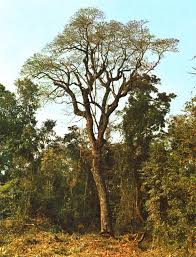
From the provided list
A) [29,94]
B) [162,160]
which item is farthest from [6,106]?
[162,160]


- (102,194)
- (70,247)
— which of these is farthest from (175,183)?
(102,194)

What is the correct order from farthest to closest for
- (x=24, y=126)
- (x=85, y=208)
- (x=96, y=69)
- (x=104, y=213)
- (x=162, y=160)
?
(x=24, y=126) < (x=85, y=208) < (x=96, y=69) < (x=104, y=213) < (x=162, y=160)

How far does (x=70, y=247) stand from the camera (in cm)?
1784

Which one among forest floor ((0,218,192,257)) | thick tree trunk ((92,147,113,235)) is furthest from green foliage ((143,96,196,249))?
thick tree trunk ((92,147,113,235))

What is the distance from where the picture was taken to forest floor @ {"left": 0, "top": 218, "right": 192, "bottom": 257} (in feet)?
53.7

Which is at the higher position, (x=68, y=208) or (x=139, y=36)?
(x=139, y=36)

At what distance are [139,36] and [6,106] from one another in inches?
414

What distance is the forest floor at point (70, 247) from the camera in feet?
53.7

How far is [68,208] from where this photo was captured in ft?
84.6

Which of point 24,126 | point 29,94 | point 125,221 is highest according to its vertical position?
point 29,94

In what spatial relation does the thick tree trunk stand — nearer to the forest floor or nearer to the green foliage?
the forest floor

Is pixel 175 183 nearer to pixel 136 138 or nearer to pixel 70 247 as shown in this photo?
pixel 70 247

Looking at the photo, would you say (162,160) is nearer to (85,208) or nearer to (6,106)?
(85,208)

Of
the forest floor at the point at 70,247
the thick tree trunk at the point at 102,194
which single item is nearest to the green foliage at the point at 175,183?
the forest floor at the point at 70,247
